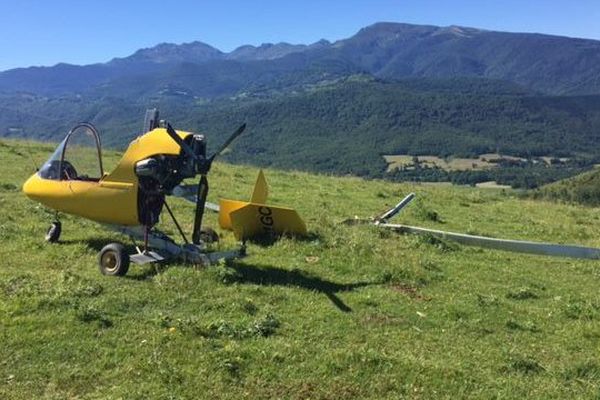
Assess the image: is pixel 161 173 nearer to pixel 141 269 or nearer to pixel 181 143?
pixel 181 143

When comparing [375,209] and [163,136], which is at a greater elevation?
[163,136]

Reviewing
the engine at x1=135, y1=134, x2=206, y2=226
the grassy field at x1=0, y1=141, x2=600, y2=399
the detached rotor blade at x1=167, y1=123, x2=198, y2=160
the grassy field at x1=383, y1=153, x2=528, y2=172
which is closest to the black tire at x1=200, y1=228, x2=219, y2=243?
the grassy field at x1=0, y1=141, x2=600, y2=399

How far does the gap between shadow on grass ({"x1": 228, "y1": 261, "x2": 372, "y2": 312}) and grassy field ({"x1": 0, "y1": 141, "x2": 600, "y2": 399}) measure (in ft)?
0.15

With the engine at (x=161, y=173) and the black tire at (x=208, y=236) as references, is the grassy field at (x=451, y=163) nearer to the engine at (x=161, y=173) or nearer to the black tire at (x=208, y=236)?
the black tire at (x=208, y=236)

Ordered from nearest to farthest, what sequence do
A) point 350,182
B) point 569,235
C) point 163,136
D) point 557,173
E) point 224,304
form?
1. point 224,304
2. point 163,136
3. point 569,235
4. point 350,182
5. point 557,173

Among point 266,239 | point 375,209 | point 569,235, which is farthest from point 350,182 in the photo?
point 266,239

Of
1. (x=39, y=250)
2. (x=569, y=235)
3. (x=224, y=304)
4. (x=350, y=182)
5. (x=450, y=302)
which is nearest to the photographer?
(x=224, y=304)

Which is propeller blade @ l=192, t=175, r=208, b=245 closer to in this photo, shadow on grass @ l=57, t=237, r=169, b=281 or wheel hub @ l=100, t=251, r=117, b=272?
shadow on grass @ l=57, t=237, r=169, b=281

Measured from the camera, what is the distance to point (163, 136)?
36.2ft

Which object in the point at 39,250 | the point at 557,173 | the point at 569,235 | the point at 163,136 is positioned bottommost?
the point at 557,173

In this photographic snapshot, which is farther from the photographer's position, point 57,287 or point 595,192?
point 595,192

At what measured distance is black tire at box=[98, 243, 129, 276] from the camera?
33.8 ft

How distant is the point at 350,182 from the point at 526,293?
58.8 feet

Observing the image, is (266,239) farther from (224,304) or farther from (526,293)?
(526,293)
